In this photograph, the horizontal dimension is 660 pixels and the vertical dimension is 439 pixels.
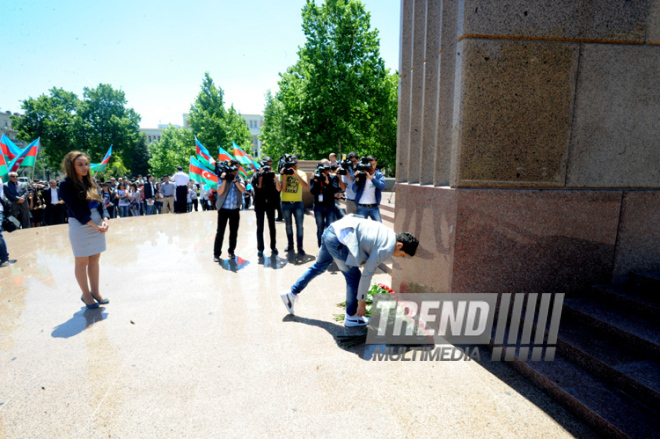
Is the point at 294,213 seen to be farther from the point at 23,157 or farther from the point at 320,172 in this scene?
the point at 23,157

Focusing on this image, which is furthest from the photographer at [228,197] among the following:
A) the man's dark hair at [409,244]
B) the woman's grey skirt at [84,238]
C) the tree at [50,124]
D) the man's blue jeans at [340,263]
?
the tree at [50,124]

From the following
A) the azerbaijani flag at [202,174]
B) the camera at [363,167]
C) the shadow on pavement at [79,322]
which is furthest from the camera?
the azerbaijani flag at [202,174]

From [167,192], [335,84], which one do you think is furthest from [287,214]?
[335,84]

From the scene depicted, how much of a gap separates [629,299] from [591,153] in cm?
154

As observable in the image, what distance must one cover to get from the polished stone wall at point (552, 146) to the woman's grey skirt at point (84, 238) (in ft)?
14.2

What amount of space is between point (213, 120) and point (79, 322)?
114 ft

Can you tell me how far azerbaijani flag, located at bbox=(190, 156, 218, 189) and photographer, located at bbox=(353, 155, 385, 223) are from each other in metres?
10.3

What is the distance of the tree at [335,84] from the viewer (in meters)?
21.3

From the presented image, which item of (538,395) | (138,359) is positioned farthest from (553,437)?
(138,359)

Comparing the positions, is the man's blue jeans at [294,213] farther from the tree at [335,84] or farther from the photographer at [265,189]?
the tree at [335,84]

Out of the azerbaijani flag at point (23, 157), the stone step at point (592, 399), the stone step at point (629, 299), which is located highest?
the azerbaijani flag at point (23, 157)

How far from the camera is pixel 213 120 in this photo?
117 ft

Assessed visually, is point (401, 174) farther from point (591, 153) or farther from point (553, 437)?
point (553, 437)

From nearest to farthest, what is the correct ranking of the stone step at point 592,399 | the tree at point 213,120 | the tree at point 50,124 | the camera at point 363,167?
the stone step at point 592,399 → the camera at point 363,167 → the tree at point 213,120 → the tree at point 50,124
